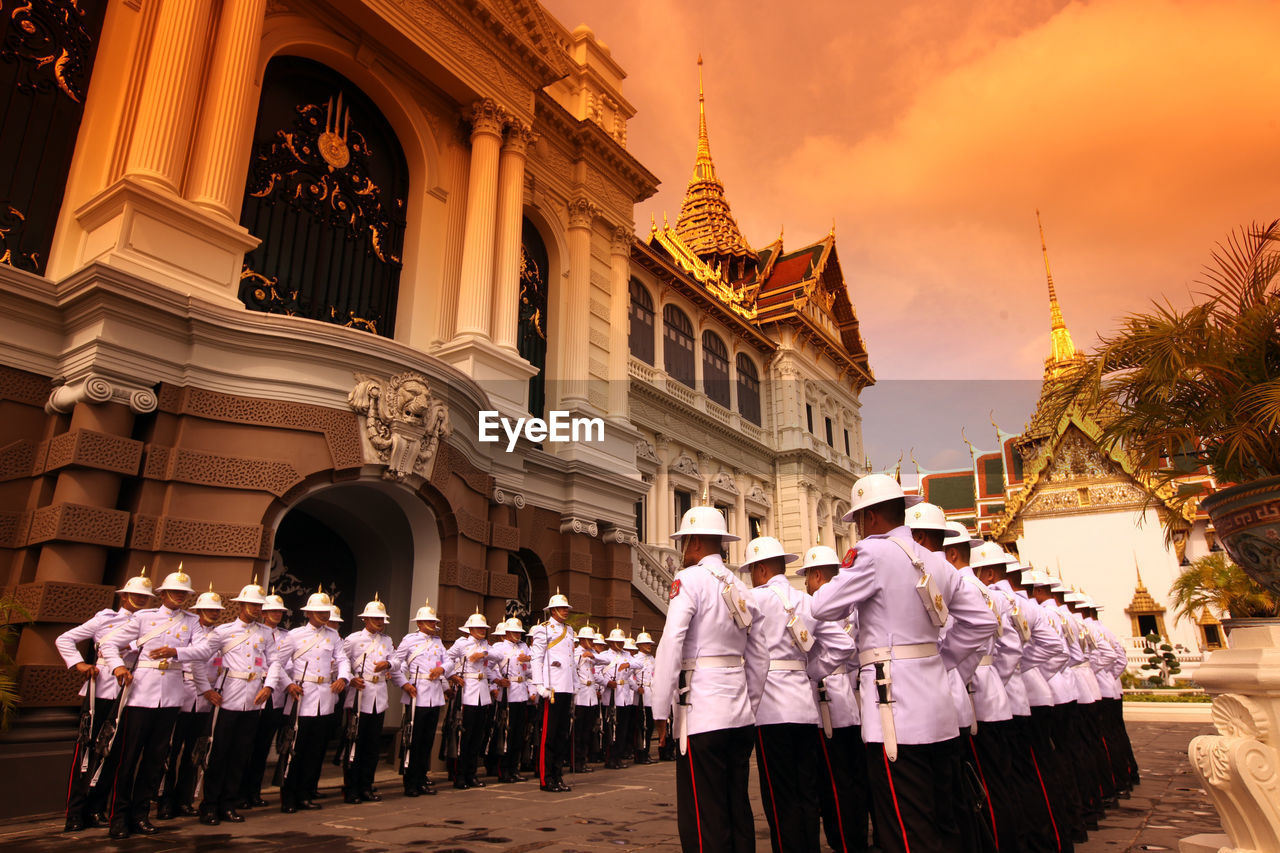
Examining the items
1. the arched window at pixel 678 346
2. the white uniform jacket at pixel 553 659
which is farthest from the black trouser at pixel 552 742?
the arched window at pixel 678 346

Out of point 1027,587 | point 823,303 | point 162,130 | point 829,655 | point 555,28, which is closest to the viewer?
point 829,655

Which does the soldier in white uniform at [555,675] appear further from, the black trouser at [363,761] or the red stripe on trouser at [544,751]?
the black trouser at [363,761]

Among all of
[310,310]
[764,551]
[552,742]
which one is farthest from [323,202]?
[764,551]

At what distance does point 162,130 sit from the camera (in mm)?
9984

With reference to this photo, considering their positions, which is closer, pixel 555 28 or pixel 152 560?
pixel 152 560

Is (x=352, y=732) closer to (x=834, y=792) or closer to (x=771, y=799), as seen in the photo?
(x=771, y=799)

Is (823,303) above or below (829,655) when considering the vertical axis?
above

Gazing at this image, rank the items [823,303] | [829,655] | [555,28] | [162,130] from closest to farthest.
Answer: [829,655]
[162,130]
[555,28]
[823,303]

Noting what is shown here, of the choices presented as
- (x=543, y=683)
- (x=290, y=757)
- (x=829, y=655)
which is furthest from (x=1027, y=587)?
(x=290, y=757)

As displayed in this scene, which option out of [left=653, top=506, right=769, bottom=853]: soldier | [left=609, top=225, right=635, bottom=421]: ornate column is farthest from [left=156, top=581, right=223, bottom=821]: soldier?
[left=609, top=225, right=635, bottom=421]: ornate column

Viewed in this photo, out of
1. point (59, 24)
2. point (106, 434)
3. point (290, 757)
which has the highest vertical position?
point (59, 24)

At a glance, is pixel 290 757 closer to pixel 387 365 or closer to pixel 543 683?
pixel 543 683

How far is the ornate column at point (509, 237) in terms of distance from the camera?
1452 centimetres

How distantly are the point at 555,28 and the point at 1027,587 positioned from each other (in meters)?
16.5
